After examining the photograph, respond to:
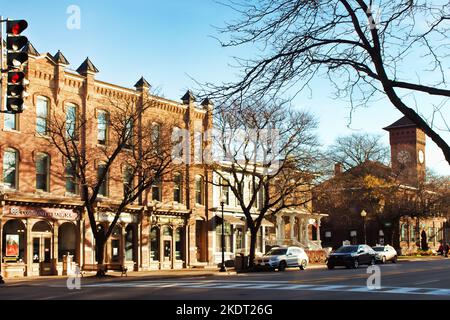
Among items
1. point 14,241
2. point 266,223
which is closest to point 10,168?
point 14,241

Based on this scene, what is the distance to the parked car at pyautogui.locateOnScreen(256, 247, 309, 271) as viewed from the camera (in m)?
41.8

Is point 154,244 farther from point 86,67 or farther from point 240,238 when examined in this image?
point 86,67

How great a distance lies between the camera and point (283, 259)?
42.2 meters

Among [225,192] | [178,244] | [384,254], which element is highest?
[225,192]

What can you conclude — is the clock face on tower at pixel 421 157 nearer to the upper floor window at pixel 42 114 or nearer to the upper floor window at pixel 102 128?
the upper floor window at pixel 102 128

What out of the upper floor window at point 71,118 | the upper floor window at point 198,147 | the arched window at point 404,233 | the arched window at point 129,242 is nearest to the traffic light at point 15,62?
the upper floor window at point 71,118

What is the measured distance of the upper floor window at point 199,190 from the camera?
49.9 metres

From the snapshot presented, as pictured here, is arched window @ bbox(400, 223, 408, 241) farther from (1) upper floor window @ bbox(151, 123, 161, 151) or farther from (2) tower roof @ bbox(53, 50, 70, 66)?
(2) tower roof @ bbox(53, 50, 70, 66)

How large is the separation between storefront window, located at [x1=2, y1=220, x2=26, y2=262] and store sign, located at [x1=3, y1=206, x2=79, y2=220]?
2.04ft

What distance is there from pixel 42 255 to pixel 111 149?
27.4 feet

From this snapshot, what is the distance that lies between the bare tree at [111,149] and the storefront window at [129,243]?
215cm

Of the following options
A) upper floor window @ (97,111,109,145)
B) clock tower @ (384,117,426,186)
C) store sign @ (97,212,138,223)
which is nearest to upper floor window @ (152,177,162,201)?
store sign @ (97,212,138,223)
